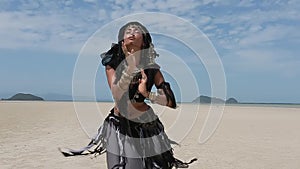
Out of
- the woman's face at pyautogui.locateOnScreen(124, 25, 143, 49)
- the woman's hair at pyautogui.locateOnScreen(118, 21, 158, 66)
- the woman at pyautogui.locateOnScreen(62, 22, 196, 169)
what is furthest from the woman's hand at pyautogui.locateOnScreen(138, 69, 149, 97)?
the woman's face at pyautogui.locateOnScreen(124, 25, 143, 49)

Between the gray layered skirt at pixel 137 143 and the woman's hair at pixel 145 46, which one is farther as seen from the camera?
the gray layered skirt at pixel 137 143

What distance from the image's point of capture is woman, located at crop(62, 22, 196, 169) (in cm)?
314

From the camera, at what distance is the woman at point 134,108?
314 cm

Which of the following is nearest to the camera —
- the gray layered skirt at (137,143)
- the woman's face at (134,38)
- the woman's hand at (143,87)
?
the woman's hand at (143,87)

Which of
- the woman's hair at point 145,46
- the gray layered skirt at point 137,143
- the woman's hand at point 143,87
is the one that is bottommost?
the gray layered skirt at point 137,143

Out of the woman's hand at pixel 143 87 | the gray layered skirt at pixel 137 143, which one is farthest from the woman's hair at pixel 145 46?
the gray layered skirt at pixel 137 143

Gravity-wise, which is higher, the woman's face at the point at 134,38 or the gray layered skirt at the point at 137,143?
the woman's face at the point at 134,38

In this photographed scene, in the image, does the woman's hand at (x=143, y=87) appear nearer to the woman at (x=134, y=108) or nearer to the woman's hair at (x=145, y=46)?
the woman at (x=134, y=108)

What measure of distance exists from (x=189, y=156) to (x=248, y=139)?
7253 millimetres

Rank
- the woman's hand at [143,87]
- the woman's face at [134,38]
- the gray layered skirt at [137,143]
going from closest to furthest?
the woman's hand at [143,87] < the woman's face at [134,38] < the gray layered skirt at [137,143]

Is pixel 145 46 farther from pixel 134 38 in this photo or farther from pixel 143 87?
pixel 143 87

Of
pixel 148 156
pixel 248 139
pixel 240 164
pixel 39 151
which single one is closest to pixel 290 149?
pixel 248 139

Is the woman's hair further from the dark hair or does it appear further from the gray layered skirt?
the gray layered skirt

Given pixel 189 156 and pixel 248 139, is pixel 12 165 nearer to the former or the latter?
pixel 189 156
